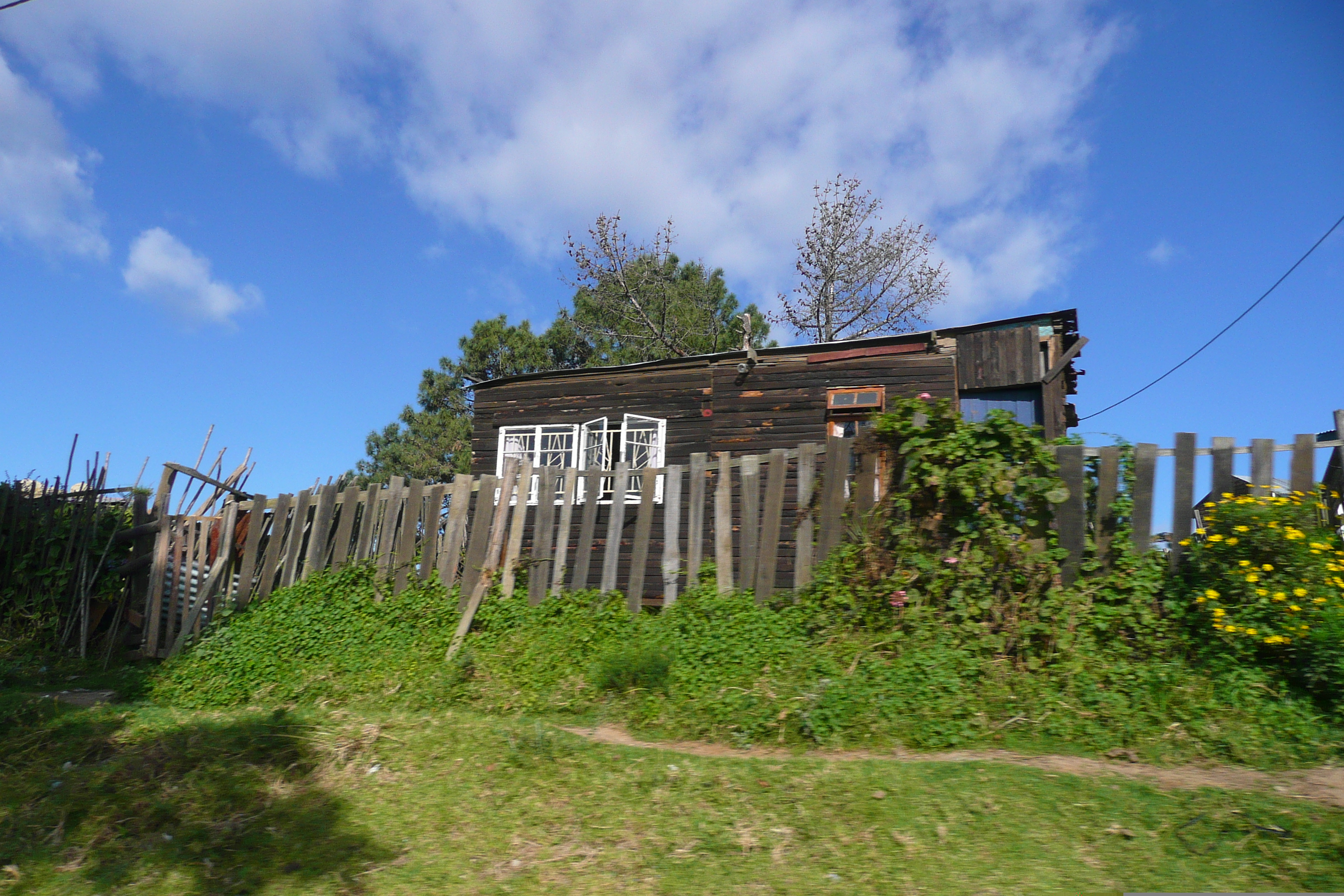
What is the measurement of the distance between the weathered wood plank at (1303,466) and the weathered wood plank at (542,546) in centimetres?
570

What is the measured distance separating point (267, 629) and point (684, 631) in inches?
171

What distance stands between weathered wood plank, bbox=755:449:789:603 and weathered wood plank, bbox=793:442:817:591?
15 centimetres

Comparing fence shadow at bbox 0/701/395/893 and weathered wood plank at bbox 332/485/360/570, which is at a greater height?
weathered wood plank at bbox 332/485/360/570

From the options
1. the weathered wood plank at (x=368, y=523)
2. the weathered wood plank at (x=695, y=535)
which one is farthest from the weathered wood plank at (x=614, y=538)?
the weathered wood plank at (x=368, y=523)

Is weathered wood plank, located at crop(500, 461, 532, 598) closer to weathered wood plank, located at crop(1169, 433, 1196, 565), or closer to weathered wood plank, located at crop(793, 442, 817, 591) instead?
weathered wood plank, located at crop(793, 442, 817, 591)

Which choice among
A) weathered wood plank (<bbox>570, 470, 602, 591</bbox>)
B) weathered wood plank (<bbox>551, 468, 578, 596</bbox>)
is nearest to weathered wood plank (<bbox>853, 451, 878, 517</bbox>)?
weathered wood plank (<bbox>570, 470, 602, 591</bbox>)

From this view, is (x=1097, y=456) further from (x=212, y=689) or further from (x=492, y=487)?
(x=212, y=689)

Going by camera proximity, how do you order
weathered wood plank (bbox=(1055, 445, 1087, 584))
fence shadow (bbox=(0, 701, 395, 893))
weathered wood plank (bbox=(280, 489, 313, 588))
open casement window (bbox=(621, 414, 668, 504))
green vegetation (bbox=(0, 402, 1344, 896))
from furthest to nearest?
open casement window (bbox=(621, 414, 668, 504)) → weathered wood plank (bbox=(280, 489, 313, 588)) → weathered wood plank (bbox=(1055, 445, 1087, 584)) → fence shadow (bbox=(0, 701, 395, 893)) → green vegetation (bbox=(0, 402, 1344, 896))

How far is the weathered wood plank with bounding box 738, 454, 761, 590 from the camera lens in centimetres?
691

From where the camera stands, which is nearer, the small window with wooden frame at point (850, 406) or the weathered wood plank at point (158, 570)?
the weathered wood plank at point (158, 570)

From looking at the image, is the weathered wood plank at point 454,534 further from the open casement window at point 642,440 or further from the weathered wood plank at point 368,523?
the open casement window at point 642,440

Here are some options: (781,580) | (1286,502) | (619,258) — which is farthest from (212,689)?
(619,258)

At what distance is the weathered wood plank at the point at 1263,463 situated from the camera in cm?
555

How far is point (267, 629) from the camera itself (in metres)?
8.10
